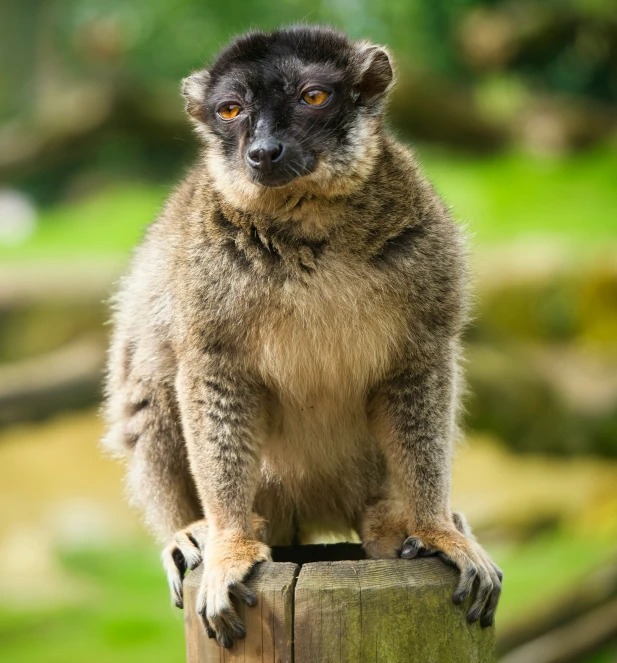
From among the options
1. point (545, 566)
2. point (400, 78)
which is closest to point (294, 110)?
point (545, 566)

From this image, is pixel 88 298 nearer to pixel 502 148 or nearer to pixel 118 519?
pixel 118 519

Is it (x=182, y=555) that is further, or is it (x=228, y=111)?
(x=182, y=555)

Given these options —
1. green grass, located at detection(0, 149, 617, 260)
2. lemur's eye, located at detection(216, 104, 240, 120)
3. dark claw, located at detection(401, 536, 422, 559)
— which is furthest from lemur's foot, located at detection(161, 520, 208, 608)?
green grass, located at detection(0, 149, 617, 260)

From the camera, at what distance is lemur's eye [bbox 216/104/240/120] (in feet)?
11.8

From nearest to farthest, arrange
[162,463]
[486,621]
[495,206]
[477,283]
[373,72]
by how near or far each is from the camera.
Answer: [486,621] < [373,72] < [162,463] < [477,283] < [495,206]

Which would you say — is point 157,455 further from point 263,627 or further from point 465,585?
point 465,585

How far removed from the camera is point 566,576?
853cm

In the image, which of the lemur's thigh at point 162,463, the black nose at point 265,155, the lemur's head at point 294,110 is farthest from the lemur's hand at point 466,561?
the black nose at point 265,155

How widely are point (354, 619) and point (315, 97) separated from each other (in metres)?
1.87

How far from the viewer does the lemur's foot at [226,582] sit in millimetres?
3035

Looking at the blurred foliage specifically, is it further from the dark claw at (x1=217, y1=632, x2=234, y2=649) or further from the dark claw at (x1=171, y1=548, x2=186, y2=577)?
the dark claw at (x1=217, y1=632, x2=234, y2=649)

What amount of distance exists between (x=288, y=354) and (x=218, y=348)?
265 mm

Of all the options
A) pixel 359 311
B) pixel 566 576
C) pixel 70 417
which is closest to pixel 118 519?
pixel 70 417

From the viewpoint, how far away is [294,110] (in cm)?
347
